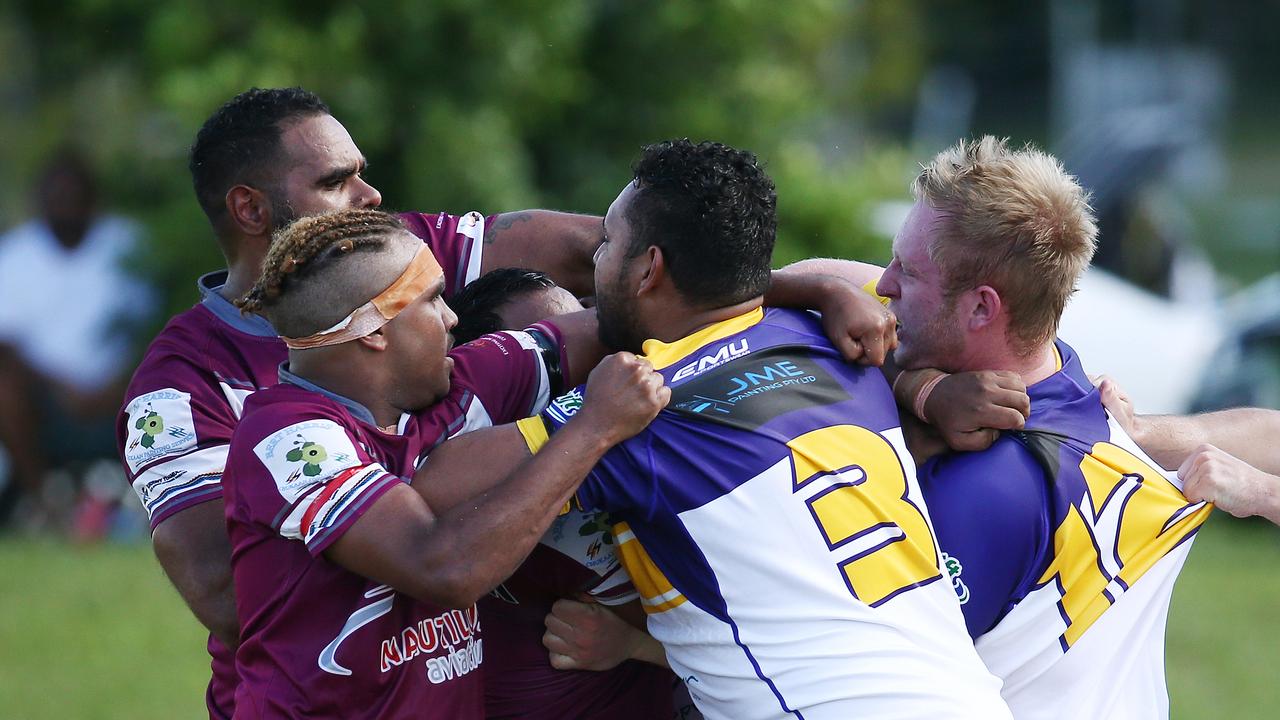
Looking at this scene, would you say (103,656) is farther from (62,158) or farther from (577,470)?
(577,470)

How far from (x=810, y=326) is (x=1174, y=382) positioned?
8.65 meters

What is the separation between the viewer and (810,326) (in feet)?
10.8

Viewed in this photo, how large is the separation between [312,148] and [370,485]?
150cm

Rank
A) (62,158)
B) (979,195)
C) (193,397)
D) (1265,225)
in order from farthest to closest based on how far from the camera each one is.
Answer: (1265,225) < (62,158) < (193,397) < (979,195)

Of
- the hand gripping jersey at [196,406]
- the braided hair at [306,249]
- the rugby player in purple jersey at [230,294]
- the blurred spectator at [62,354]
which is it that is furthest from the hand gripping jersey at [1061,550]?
the blurred spectator at [62,354]

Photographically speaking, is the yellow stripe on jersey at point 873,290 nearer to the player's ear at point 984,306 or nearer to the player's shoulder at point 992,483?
the player's ear at point 984,306

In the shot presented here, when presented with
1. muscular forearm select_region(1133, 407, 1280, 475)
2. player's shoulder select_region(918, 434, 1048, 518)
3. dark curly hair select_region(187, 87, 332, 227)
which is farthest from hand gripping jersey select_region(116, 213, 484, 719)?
muscular forearm select_region(1133, 407, 1280, 475)

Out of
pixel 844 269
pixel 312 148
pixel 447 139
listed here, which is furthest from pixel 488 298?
pixel 447 139

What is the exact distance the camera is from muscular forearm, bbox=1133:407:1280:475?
11.9 feet

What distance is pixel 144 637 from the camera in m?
8.57

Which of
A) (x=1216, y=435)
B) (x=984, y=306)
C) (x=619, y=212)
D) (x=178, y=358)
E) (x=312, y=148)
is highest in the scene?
(x=619, y=212)

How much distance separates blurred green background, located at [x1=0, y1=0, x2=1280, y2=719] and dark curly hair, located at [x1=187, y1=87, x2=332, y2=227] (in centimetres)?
433

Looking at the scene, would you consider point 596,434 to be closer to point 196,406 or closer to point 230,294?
point 196,406

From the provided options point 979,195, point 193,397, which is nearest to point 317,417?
point 193,397
